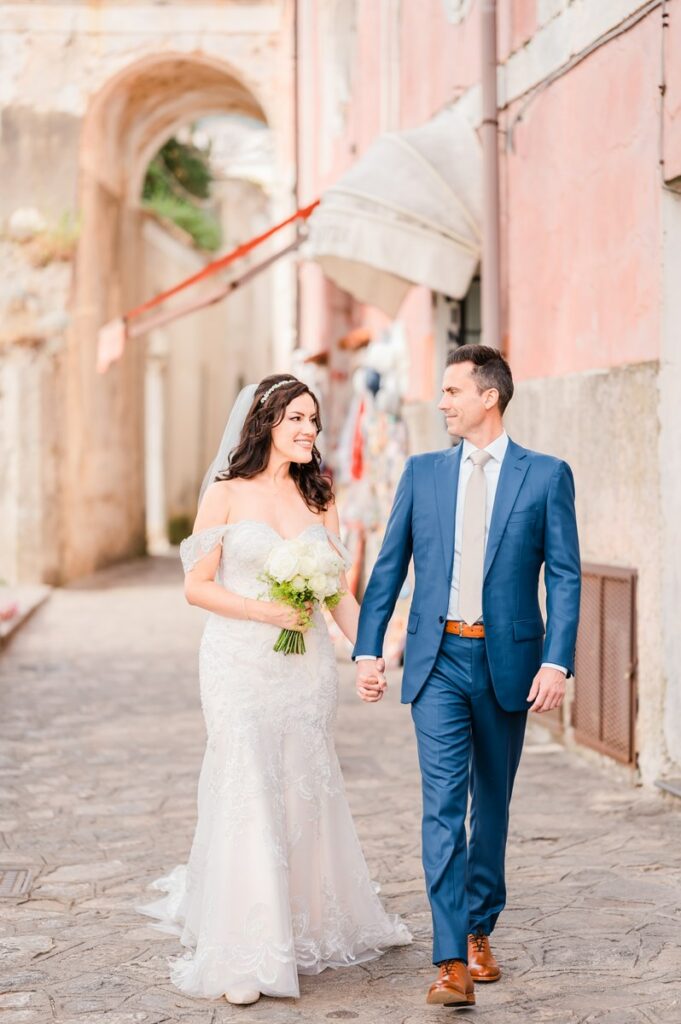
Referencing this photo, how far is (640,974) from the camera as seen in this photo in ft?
14.2

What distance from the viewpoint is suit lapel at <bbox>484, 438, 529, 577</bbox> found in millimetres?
4152

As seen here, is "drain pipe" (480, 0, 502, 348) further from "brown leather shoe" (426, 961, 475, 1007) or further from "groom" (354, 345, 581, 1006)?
"brown leather shoe" (426, 961, 475, 1007)

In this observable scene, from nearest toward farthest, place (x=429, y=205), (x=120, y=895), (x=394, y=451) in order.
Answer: (x=120, y=895) < (x=429, y=205) < (x=394, y=451)

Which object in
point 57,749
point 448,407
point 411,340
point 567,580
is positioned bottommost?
point 57,749

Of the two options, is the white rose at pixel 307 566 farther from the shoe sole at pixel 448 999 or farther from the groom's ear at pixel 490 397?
the shoe sole at pixel 448 999

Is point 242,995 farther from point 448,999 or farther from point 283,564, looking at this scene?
point 283,564

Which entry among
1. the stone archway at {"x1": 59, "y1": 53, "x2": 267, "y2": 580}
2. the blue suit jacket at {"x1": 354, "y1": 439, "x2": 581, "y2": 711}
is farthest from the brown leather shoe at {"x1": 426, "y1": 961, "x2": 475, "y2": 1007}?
the stone archway at {"x1": 59, "y1": 53, "x2": 267, "y2": 580}

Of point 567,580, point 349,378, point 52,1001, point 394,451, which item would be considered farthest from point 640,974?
point 349,378

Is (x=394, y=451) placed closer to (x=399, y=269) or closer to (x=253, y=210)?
(x=399, y=269)

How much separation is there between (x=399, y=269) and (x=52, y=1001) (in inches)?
237

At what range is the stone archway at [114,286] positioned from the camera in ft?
63.4

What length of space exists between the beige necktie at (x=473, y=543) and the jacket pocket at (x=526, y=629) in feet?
0.37

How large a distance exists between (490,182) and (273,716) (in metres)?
5.36

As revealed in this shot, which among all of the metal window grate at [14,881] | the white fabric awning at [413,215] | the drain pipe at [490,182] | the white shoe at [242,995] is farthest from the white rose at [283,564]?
the white fabric awning at [413,215]
